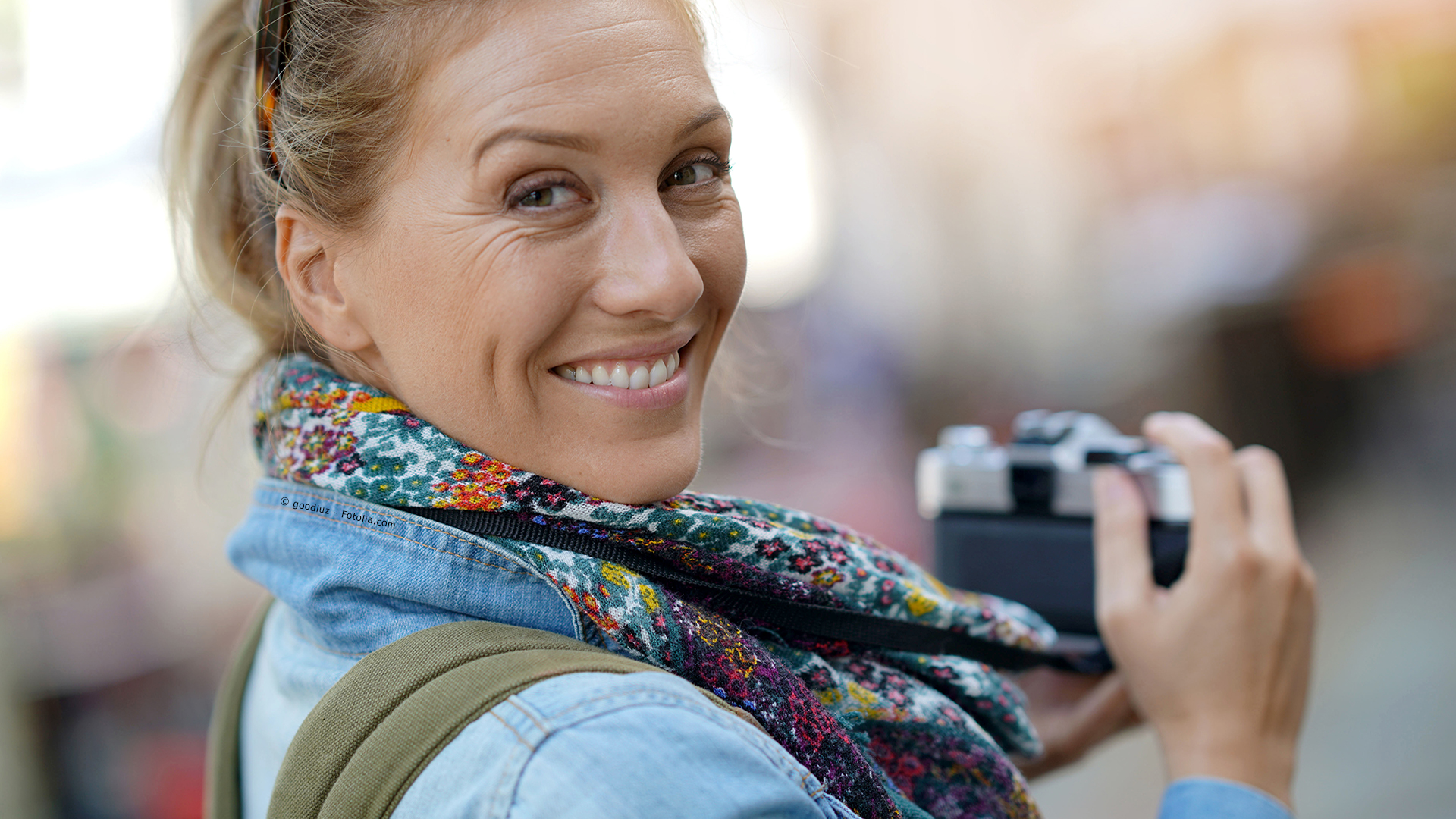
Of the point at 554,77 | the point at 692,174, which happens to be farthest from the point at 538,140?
the point at 692,174

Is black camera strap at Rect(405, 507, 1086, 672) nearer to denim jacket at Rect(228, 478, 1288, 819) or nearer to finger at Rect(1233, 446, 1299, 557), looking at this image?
denim jacket at Rect(228, 478, 1288, 819)

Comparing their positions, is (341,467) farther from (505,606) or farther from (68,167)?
(68,167)

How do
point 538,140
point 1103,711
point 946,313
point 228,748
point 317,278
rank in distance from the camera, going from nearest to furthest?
point 538,140
point 317,278
point 228,748
point 1103,711
point 946,313

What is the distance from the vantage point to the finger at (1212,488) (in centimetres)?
102

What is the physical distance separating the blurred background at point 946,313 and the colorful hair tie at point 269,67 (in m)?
0.25

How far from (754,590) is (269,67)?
0.61m

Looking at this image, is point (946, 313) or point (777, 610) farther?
point (946, 313)

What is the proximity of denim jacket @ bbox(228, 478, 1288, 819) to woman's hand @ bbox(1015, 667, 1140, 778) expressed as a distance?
203 mm

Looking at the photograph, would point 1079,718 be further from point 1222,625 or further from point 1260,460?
point 1260,460

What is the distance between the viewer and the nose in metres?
0.71

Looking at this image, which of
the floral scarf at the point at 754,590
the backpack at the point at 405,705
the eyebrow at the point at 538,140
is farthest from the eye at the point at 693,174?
the backpack at the point at 405,705

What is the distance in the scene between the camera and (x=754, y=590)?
77 cm

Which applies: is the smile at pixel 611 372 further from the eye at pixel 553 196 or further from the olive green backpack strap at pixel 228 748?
the olive green backpack strap at pixel 228 748

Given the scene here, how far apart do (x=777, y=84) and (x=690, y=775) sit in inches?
210
